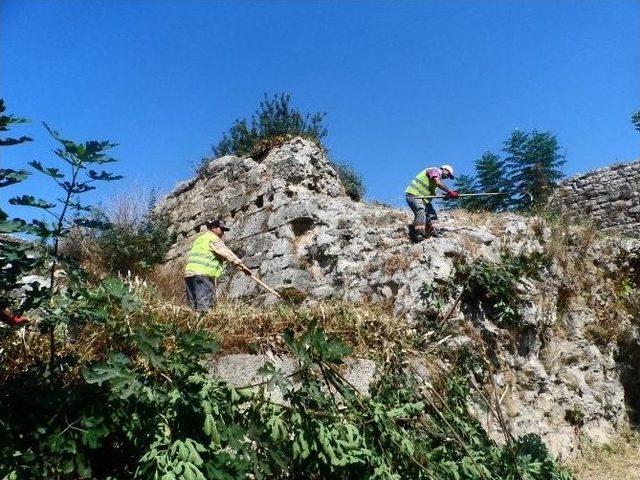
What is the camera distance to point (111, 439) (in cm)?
292

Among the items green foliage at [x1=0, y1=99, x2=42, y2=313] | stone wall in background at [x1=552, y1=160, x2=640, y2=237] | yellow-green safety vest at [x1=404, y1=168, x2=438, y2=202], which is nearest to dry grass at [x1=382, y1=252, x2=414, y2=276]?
yellow-green safety vest at [x1=404, y1=168, x2=438, y2=202]

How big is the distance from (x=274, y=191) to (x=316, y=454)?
611 cm

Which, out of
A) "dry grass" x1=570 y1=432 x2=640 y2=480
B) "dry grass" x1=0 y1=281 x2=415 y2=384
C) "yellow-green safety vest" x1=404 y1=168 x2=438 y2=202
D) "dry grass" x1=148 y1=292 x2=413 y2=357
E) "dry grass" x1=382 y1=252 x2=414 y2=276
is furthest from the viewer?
"yellow-green safety vest" x1=404 y1=168 x2=438 y2=202

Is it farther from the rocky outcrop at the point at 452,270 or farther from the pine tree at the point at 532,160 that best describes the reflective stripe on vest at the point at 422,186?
the pine tree at the point at 532,160

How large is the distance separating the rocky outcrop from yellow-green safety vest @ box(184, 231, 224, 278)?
33.9 inches

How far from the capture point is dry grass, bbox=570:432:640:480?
534 cm

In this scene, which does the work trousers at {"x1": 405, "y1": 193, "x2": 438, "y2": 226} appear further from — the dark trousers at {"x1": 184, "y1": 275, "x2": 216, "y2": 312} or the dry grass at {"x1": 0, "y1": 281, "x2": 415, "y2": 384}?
the dark trousers at {"x1": 184, "y1": 275, "x2": 216, "y2": 312}

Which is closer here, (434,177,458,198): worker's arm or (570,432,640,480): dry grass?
(570,432,640,480): dry grass

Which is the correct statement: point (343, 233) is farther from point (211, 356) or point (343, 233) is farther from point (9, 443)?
point (9, 443)

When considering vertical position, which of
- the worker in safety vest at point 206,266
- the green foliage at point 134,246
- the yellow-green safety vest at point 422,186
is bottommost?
the worker in safety vest at point 206,266

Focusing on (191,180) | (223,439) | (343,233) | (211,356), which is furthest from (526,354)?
(191,180)

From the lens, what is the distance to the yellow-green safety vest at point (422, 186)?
25.2 ft

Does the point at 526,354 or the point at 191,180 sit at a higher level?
the point at 191,180

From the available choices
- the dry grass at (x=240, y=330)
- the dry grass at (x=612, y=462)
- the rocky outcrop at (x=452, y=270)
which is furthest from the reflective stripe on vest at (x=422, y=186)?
the dry grass at (x=612, y=462)
